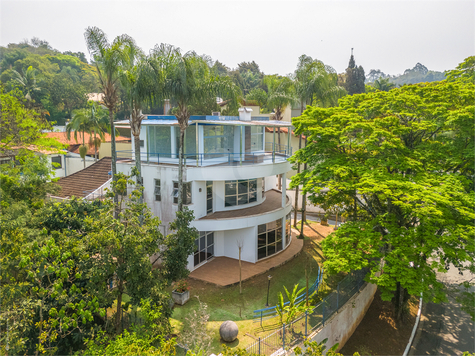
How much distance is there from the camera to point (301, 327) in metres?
14.3

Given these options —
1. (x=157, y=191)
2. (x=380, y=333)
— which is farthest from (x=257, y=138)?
(x=380, y=333)

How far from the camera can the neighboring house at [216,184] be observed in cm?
2069

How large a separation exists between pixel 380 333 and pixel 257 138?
52.0 feet

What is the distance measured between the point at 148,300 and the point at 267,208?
13509 millimetres

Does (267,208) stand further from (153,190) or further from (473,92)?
(473,92)

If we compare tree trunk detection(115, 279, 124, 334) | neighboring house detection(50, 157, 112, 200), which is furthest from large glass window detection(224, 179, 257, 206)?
tree trunk detection(115, 279, 124, 334)

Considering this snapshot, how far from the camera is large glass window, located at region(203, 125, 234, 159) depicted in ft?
73.9

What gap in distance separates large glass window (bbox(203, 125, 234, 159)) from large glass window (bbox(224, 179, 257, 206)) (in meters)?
2.39

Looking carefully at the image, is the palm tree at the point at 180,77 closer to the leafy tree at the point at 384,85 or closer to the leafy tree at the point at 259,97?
the leafy tree at the point at 259,97

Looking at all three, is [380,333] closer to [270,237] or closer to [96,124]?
[270,237]

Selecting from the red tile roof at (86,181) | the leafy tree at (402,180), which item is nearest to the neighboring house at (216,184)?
the leafy tree at (402,180)

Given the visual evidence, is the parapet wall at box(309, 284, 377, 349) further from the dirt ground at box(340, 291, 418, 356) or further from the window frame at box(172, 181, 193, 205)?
the window frame at box(172, 181, 193, 205)

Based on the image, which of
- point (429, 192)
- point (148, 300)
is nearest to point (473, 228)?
point (429, 192)

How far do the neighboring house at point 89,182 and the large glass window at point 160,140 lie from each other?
5227mm
